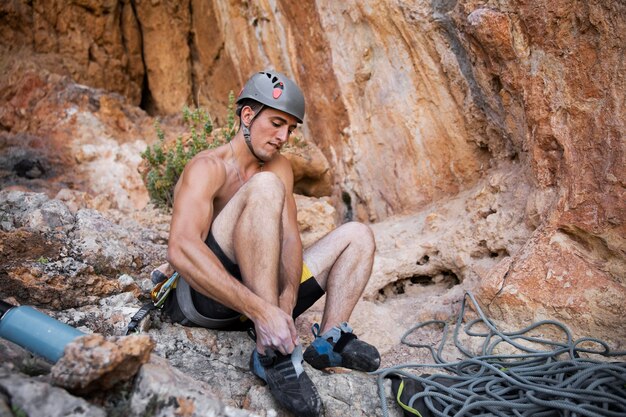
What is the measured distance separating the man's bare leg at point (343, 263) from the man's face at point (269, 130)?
553 millimetres

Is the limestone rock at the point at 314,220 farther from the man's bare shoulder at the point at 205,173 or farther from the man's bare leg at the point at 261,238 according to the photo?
the man's bare leg at the point at 261,238

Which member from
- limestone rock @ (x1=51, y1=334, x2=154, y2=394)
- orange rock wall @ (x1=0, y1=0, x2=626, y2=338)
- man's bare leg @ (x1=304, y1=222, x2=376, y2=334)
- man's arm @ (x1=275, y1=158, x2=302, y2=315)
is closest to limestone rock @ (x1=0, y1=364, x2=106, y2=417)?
limestone rock @ (x1=51, y1=334, x2=154, y2=394)

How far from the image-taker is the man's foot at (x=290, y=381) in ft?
6.17

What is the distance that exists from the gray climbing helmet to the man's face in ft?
0.16

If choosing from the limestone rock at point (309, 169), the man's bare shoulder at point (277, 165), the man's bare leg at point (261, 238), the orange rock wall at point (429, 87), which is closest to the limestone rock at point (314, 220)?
the orange rock wall at point (429, 87)

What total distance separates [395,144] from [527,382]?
254cm

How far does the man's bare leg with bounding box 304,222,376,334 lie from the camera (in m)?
2.49

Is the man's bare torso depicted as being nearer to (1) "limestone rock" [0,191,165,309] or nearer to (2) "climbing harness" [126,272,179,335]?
(2) "climbing harness" [126,272,179,335]

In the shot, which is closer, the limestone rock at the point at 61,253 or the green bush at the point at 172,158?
the limestone rock at the point at 61,253

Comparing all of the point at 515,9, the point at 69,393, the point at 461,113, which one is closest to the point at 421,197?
the point at 461,113

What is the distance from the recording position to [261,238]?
6.86 ft

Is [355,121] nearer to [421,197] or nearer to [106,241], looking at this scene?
[421,197]

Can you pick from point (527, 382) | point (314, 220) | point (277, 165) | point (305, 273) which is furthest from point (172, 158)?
point (527, 382)

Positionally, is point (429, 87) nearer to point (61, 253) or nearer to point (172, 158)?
point (172, 158)
